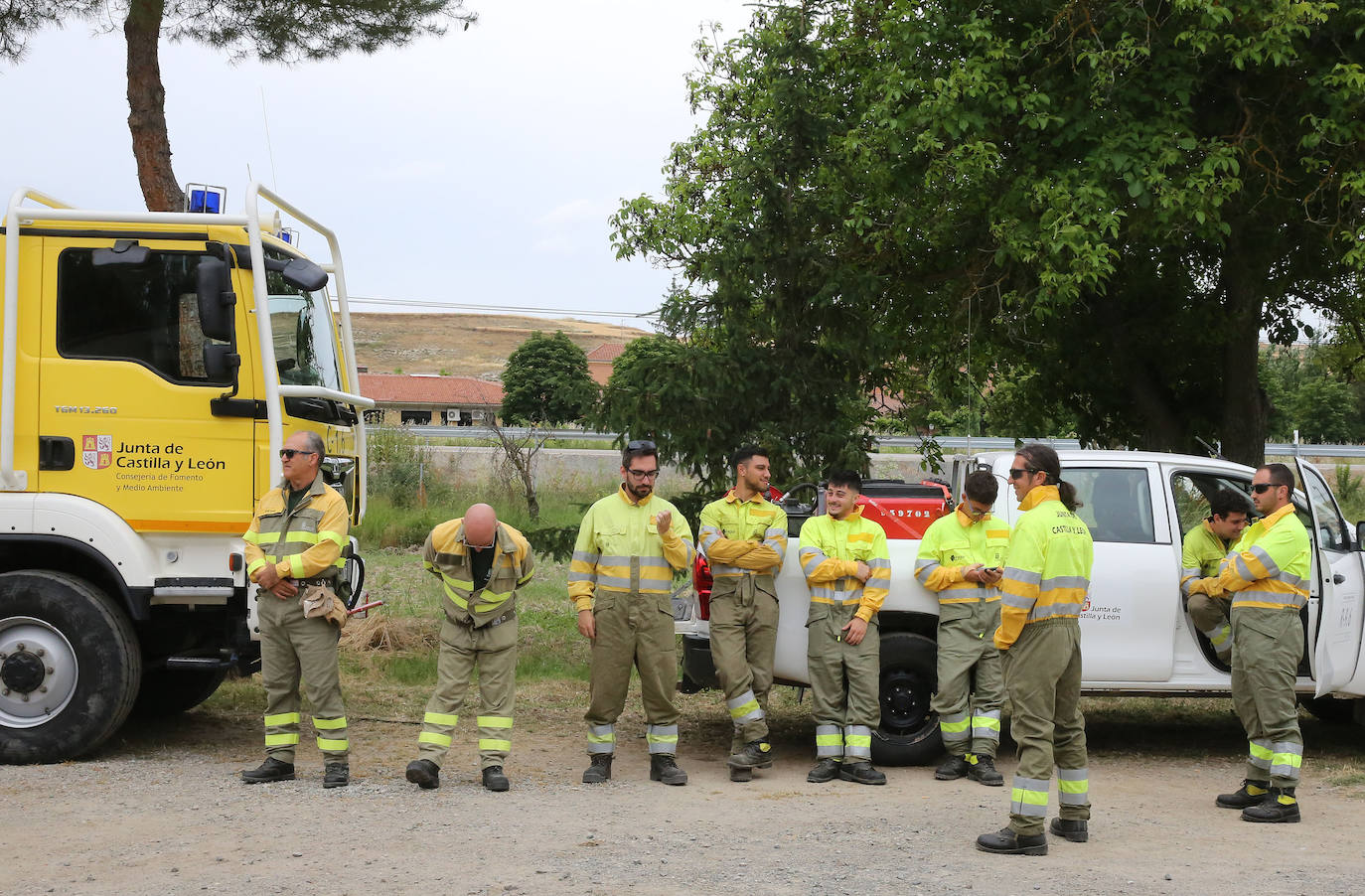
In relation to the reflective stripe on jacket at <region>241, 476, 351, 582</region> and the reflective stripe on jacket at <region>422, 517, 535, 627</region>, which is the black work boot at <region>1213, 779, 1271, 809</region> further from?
the reflective stripe on jacket at <region>241, 476, 351, 582</region>

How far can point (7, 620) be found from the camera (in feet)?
23.0

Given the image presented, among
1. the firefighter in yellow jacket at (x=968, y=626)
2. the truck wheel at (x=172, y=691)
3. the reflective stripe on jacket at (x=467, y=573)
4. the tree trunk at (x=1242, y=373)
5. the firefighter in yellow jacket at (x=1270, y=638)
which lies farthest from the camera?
the tree trunk at (x=1242, y=373)

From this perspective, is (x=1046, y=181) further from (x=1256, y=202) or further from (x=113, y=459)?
(x=113, y=459)

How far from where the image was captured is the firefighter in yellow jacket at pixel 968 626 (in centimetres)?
725

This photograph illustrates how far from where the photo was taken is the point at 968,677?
7.32 meters

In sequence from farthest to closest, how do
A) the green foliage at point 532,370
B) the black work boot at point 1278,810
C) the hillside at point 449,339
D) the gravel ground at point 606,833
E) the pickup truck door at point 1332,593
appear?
1. the hillside at point 449,339
2. the green foliage at point 532,370
3. the pickup truck door at point 1332,593
4. the black work boot at point 1278,810
5. the gravel ground at point 606,833

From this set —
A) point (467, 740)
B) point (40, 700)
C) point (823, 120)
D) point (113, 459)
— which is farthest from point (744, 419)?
point (40, 700)

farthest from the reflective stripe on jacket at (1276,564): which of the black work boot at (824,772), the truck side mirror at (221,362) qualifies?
the truck side mirror at (221,362)

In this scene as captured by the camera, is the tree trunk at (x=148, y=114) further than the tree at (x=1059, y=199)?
Yes

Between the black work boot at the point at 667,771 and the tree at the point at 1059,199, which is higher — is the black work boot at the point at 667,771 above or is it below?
below

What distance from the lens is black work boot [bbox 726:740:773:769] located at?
714 cm

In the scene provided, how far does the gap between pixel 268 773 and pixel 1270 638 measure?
5.25 metres

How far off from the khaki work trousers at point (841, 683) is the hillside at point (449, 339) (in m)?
115

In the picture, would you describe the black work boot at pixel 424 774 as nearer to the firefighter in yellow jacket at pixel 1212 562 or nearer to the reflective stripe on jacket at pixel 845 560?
the reflective stripe on jacket at pixel 845 560
